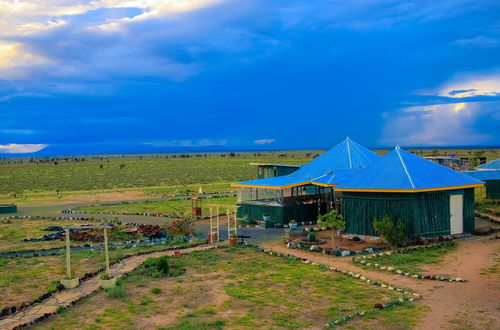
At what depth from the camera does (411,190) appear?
25.5 metres

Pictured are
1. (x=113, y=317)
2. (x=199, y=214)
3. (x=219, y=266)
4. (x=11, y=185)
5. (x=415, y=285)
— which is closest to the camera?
(x=113, y=317)

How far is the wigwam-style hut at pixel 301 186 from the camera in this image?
3344cm

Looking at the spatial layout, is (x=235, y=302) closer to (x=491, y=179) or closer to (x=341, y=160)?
(x=341, y=160)

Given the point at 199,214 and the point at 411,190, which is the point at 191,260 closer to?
the point at 411,190

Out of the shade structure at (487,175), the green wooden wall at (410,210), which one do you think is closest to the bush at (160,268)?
the green wooden wall at (410,210)

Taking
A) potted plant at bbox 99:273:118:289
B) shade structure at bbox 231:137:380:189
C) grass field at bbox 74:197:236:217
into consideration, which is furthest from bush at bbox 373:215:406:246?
grass field at bbox 74:197:236:217

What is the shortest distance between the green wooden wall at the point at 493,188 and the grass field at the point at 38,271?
29.5m

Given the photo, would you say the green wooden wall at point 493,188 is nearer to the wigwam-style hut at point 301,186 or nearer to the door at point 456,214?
the wigwam-style hut at point 301,186

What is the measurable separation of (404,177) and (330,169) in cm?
1053

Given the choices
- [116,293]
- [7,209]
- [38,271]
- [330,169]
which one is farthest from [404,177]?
[7,209]

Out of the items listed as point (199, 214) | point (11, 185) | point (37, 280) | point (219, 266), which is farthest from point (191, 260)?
point (11, 185)

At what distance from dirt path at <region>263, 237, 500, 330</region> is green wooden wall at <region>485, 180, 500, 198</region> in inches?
727

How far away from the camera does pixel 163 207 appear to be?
145 ft

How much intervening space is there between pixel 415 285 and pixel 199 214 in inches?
889
